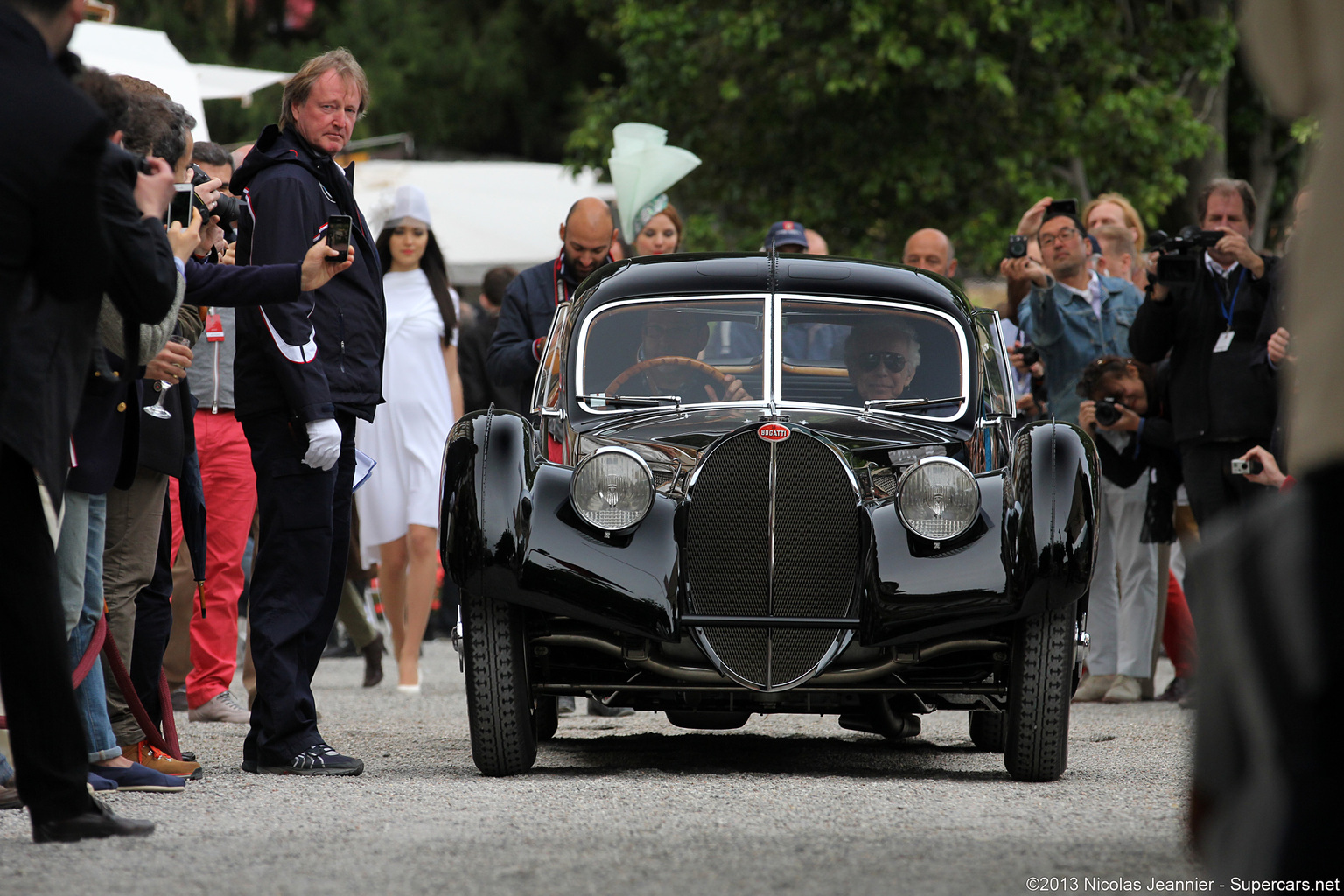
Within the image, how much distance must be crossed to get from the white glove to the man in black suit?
1.49m

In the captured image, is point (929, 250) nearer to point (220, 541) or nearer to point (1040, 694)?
point (220, 541)

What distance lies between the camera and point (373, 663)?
9188 mm

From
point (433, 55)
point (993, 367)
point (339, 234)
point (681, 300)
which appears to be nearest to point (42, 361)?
point (339, 234)

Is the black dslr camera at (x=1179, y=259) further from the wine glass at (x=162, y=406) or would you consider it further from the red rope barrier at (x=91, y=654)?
the red rope barrier at (x=91, y=654)

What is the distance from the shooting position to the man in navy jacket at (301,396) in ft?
18.2

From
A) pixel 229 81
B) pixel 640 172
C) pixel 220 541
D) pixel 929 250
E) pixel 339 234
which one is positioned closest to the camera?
pixel 339 234

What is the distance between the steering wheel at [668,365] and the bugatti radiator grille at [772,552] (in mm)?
892

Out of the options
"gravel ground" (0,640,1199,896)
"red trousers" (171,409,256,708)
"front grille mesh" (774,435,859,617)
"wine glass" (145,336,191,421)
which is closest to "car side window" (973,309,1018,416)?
"front grille mesh" (774,435,859,617)

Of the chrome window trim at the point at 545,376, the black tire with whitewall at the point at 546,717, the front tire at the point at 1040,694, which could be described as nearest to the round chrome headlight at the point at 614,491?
the chrome window trim at the point at 545,376

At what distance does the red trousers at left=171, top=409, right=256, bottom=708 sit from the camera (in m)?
7.63

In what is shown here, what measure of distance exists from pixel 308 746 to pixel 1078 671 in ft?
8.34

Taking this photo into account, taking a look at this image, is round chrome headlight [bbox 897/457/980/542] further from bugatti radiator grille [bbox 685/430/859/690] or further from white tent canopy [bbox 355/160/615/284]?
white tent canopy [bbox 355/160/615/284]

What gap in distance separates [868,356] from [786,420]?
0.82 m

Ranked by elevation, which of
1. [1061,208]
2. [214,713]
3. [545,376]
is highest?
[1061,208]
